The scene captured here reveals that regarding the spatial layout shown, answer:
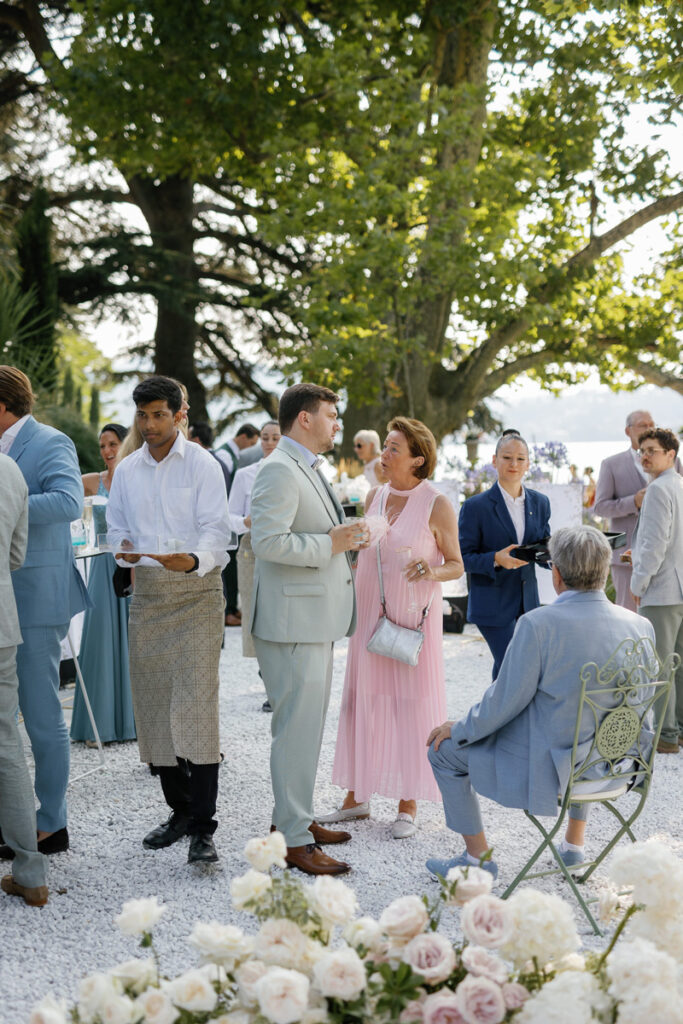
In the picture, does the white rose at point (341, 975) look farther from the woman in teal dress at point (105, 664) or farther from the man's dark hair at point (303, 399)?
the woman in teal dress at point (105, 664)

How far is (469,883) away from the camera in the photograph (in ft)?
5.60

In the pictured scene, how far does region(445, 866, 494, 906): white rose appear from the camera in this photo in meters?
1.70

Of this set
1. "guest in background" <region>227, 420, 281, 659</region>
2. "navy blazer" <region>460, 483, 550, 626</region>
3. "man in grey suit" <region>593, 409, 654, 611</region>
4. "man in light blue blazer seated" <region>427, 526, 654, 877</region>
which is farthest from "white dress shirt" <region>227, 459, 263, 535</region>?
"man in light blue blazer seated" <region>427, 526, 654, 877</region>

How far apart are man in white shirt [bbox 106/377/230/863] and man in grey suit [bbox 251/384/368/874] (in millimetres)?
326

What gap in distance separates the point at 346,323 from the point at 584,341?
561 cm

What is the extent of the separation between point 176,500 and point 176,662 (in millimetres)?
712

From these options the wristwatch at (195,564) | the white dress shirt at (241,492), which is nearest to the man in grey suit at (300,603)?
the wristwatch at (195,564)

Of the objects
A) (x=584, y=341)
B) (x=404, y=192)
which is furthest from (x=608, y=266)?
(x=404, y=192)

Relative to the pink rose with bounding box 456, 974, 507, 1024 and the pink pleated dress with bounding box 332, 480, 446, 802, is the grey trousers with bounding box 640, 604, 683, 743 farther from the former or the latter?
the pink rose with bounding box 456, 974, 507, 1024

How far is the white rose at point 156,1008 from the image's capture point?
1.45 meters

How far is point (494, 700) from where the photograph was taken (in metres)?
3.55

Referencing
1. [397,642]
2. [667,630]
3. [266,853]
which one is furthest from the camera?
[667,630]

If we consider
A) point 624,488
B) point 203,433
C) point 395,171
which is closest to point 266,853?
point 624,488

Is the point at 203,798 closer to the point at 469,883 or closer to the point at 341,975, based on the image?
the point at 469,883
